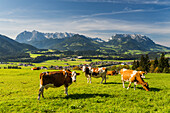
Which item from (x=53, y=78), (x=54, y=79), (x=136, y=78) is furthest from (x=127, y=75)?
(x=53, y=78)

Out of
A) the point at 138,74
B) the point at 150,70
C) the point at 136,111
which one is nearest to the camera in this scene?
the point at 136,111

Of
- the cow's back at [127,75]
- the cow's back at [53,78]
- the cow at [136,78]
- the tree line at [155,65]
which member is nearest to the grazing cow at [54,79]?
the cow's back at [53,78]

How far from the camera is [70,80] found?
1593 centimetres

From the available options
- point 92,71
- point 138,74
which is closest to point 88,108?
point 138,74

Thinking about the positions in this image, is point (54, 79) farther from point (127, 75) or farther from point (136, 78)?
point (136, 78)

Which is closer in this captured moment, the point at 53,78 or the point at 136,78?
the point at 53,78

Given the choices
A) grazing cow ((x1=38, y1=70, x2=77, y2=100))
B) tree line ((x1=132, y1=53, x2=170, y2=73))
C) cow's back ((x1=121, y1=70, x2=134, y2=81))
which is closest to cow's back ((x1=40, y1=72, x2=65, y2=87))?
grazing cow ((x1=38, y1=70, x2=77, y2=100))

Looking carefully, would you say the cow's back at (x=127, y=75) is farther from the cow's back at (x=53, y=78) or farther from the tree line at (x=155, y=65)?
the tree line at (x=155, y=65)

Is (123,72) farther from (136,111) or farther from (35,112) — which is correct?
(35,112)

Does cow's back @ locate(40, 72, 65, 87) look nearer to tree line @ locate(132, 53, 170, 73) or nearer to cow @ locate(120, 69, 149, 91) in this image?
cow @ locate(120, 69, 149, 91)

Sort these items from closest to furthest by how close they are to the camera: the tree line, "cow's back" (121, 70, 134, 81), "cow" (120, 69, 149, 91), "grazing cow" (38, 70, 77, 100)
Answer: "grazing cow" (38, 70, 77, 100) → "cow" (120, 69, 149, 91) → "cow's back" (121, 70, 134, 81) → the tree line

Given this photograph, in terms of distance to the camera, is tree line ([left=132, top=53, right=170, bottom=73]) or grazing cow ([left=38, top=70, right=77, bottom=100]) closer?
grazing cow ([left=38, top=70, right=77, bottom=100])

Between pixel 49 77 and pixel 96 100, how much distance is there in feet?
20.9

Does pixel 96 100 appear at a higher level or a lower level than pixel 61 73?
lower
